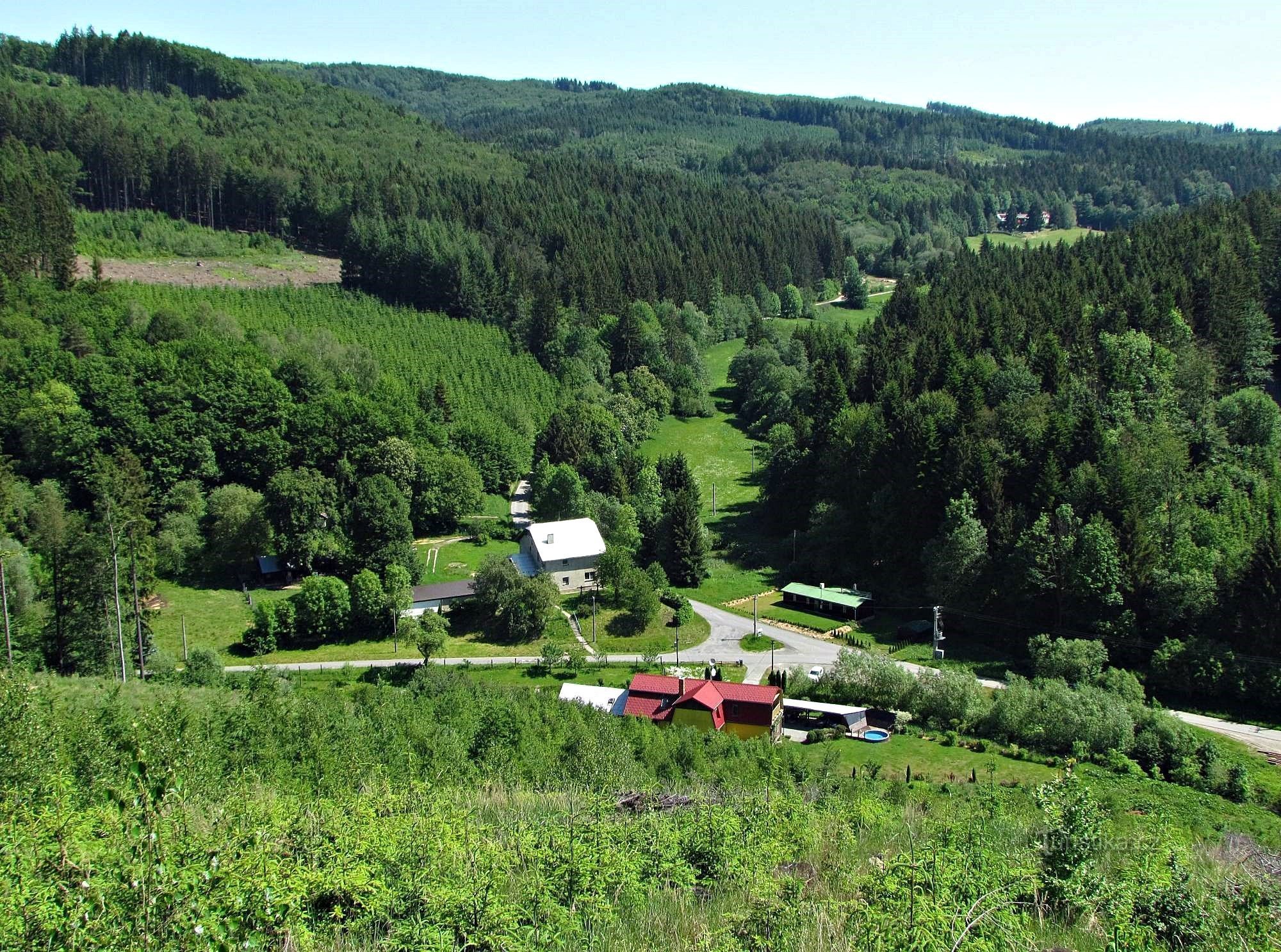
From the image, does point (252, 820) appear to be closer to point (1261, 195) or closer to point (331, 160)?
point (1261, 195)

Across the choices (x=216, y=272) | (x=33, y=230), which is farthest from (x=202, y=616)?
(x=216, y=272)

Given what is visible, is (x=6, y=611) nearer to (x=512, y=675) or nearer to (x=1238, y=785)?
(x=512, y=675)

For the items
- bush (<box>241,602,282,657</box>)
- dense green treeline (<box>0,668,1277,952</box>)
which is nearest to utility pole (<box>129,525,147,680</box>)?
bush (<box>241,602,282,657</box>)

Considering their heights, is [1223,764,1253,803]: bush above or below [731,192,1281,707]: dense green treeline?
below

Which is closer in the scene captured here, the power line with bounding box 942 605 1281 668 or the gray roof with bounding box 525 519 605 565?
the power line with bounding box 942 605 1281 668

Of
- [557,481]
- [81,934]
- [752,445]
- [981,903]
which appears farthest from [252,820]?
[752,445]

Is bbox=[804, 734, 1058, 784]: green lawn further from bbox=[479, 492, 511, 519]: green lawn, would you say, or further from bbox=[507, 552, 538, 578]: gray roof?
bbox=[479, 492, 511, 519]: green lawn
